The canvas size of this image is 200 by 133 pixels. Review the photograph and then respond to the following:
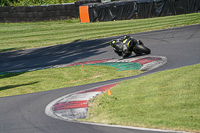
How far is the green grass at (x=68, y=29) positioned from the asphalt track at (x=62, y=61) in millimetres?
2746

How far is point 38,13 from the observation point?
35.5 m

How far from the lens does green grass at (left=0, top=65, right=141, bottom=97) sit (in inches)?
449

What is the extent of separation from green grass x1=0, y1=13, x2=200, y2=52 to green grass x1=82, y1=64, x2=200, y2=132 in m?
16.0

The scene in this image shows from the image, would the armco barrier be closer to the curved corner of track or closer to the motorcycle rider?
the motorcycle rider

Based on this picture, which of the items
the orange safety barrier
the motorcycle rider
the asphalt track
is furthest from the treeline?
the motorcycle rider

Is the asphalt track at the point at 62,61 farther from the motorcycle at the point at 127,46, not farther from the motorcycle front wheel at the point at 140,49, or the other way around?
the motorcycle at the point at 127,46

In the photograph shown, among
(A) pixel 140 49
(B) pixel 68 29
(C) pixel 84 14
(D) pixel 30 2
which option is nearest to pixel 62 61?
(A) pixel 140 49

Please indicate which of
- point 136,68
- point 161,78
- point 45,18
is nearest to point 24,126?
point 161,78

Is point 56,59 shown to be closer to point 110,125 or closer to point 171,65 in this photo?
point 171,65

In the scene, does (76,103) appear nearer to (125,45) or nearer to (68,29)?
(125,45)

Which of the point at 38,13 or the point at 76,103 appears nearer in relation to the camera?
the point at 76,103

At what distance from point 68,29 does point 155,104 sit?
84.3 feet

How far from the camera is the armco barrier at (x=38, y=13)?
3475 centimetres

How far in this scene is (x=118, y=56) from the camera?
16031mm
